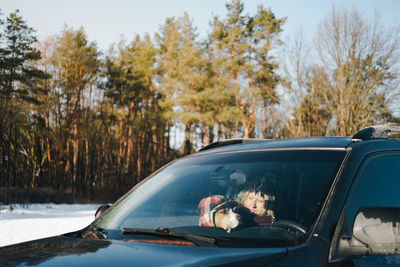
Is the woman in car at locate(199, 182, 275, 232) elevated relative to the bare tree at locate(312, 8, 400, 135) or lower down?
lower down

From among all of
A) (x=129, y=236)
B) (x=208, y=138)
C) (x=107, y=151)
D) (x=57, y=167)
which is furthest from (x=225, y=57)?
(x=129, y=236)

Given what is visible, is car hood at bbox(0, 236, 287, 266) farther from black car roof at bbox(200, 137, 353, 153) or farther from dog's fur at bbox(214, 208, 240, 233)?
black car roof at bbox(200, 137, 353, 153)

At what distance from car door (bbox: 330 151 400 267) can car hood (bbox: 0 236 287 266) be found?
1.01ft

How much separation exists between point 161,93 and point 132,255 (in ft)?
150

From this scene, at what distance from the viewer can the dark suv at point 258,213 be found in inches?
79.9

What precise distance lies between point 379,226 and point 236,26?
135 feet

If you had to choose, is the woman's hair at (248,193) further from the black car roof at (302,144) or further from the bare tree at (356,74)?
the bare tree at (356,74)

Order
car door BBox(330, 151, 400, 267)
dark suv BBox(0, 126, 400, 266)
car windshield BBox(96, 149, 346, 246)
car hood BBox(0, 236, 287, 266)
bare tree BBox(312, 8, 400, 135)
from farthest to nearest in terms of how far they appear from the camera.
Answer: bare tree BBox(312, 8, 400, 135), car windshield BBox(96, 149, 346, 246), car door BBox(330, 151, 400, 267), dark suv BBox(0, 126, 400, 266), car hood BBox(0, 236, 287, 266)

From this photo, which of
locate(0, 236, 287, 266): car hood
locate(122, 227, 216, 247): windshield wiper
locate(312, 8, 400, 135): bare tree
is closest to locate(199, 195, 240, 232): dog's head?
locate(122, 227, 216, 247): windshield wiper

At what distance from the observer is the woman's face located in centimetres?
268

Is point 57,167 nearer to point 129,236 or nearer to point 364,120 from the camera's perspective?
point 364,120

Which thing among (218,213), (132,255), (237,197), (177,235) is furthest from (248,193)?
(132,255)

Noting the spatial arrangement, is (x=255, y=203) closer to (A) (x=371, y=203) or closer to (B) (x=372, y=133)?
(A) (x=371, y=203)

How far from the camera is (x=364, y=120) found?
28.6 m
